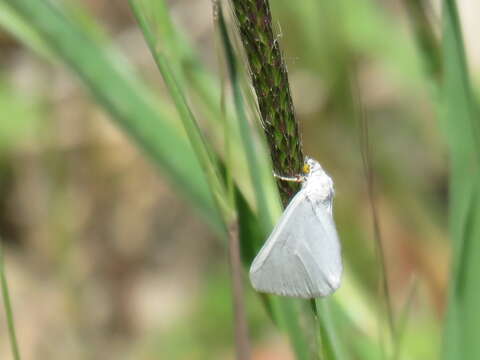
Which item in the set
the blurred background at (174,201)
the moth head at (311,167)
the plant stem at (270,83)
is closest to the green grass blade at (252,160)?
the moth head at (311,167)

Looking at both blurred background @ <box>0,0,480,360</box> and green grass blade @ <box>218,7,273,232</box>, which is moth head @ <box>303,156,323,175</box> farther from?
blurred background @ <box>0,0,480,360</box>

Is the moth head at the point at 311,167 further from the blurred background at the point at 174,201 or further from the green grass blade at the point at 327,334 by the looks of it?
the blurred background at the point at 174,201

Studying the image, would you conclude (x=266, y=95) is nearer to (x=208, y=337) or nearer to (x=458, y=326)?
(x=458, y=326)

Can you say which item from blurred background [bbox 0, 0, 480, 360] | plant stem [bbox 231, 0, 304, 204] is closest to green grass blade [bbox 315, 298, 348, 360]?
plant stem [bbox 231, 0, 304, 204]

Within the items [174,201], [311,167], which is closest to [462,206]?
[311,167]

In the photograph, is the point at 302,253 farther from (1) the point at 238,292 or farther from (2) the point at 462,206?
(2) the point at 462,206

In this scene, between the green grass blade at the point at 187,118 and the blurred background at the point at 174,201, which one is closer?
the green grass blade at the point at 187,118
